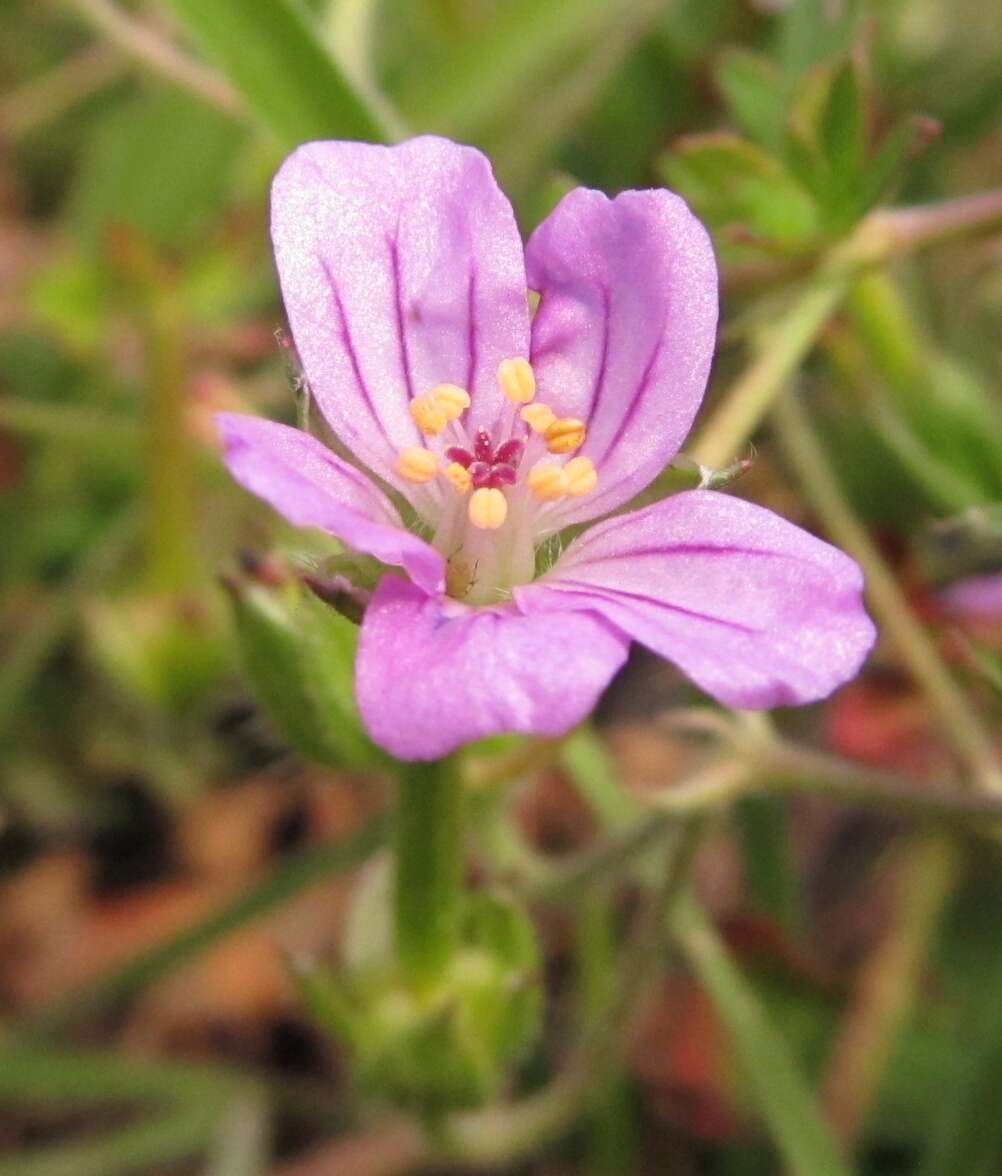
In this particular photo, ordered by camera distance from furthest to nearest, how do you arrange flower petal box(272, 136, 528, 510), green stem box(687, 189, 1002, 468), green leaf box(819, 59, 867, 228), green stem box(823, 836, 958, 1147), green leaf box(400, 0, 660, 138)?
green leaf box(400, 0, 660, 138) → green stem box(823, 836, 958, 1147) → green stem box(687, 189, 1002, 468) → green leaf box(819, 59, 867, 228) → flower petal box(272, 136, 528, 510)

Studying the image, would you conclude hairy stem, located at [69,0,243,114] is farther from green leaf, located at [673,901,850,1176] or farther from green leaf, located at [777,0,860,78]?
green leaf, located at [673,901,850,1176]

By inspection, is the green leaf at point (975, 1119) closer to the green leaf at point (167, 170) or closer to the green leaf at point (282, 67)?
the green leaf at point (282, 67)

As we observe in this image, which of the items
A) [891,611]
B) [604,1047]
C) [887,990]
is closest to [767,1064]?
[604,1047]

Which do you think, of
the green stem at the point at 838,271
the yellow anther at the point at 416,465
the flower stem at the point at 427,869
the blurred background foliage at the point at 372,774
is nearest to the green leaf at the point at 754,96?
the blurred background foliage at the point at 372,774

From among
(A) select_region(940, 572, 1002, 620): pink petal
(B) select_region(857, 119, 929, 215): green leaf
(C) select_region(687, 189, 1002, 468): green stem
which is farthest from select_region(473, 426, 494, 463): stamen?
(A) select_region(940, 572, 1002, 620): pink petal

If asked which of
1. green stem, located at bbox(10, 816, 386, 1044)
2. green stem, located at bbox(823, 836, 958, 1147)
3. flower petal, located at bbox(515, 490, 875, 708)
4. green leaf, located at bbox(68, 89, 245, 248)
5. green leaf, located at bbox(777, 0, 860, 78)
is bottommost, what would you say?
green stem, located at bbox(823, 836, 958, 1147)

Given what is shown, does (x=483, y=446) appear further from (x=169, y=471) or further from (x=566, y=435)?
(x=169, y=471)
